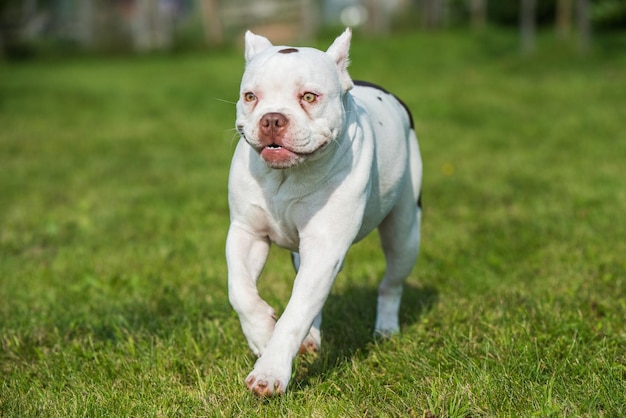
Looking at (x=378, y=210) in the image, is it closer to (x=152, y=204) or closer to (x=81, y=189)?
(x=152, y=204)

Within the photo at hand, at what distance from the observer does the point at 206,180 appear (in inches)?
355

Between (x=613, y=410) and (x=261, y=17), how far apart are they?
26445 millimetres

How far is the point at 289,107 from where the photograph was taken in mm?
3293

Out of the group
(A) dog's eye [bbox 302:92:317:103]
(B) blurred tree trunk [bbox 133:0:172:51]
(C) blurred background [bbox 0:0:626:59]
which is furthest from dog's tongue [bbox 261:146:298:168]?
(B) blurred tree trunk [bbox 133:0:172:51]

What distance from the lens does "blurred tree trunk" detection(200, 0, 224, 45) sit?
28109 mm

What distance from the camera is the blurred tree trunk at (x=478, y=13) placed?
26109 mm

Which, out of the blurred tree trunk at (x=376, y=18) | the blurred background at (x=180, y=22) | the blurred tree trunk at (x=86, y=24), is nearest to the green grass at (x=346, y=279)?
the blurred background at (x=180, y=22)

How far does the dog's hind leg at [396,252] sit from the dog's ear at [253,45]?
1135mm

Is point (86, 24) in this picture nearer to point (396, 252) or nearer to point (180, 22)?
point (180, 22)

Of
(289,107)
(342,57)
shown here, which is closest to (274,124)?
(289,107)

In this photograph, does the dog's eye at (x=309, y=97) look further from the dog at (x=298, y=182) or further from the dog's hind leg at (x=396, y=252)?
the dog's hind leg at (x=396, y=252)

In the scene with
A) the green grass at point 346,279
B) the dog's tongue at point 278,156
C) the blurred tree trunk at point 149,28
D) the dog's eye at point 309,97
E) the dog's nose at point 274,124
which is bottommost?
the blurred tree trunk at point 149,28

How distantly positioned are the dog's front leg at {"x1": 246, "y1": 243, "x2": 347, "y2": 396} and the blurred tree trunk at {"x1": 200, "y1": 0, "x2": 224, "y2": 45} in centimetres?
2543

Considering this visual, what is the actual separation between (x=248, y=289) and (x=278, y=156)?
0.60 meters
